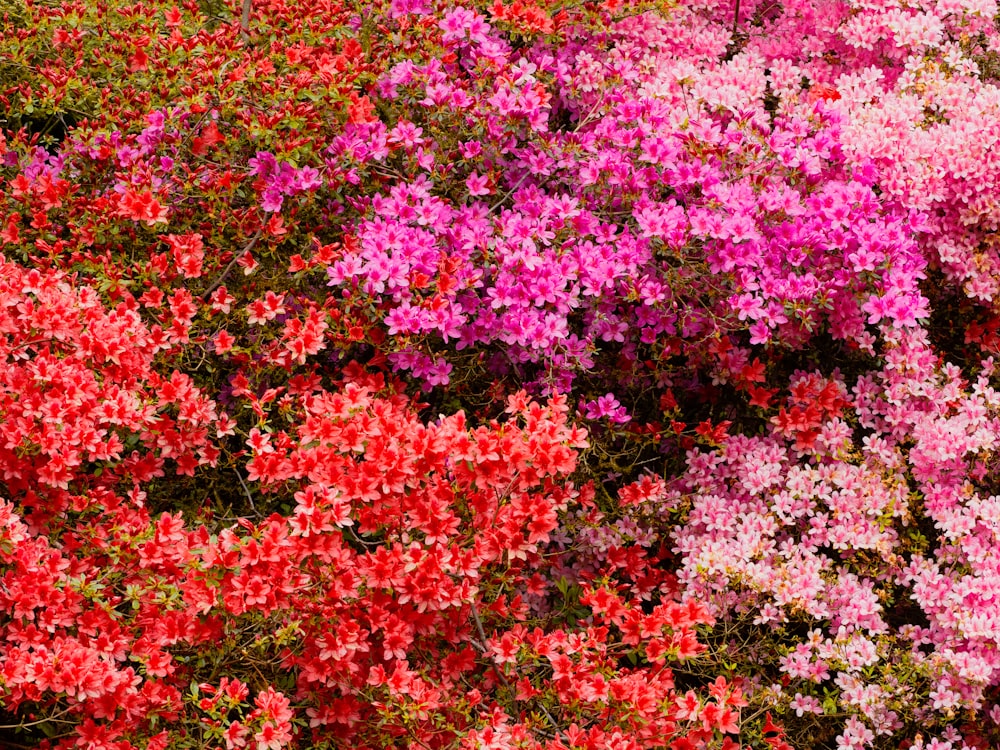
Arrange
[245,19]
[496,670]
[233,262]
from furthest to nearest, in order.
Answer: [245,19] < [233,262] < [496,670]

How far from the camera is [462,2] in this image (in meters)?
4.57

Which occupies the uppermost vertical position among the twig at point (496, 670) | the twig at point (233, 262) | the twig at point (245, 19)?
the twig at point (245, 19)

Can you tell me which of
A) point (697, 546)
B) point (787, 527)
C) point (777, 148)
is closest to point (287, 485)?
point (697, 546)

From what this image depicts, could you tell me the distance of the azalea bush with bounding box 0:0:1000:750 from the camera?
3.22 meters

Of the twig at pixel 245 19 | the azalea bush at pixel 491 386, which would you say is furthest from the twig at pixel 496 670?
the twig at pixel 245 19

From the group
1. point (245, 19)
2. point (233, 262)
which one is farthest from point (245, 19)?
point (233, 262)

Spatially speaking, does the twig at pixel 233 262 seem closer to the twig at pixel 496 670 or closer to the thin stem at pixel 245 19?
the thin stem at pixel 245 19

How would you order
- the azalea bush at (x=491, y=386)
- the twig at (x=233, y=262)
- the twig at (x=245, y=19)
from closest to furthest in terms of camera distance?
the azalea bush at (x=491, y=386) → the twig at (x=233, y=262) → the twig at (x=245, y=19)

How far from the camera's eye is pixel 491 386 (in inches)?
164

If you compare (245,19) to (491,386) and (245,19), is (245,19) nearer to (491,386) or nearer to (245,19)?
(245,19)

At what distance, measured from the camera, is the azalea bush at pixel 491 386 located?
3.22 metres

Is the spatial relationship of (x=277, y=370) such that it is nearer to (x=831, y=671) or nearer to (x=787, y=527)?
(x=787, y=527)

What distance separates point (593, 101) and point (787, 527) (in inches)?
67.8

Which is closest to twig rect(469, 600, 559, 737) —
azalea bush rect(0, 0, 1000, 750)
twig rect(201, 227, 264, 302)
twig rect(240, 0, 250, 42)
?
azalea bush rect(0, 0, 1000, 750)
